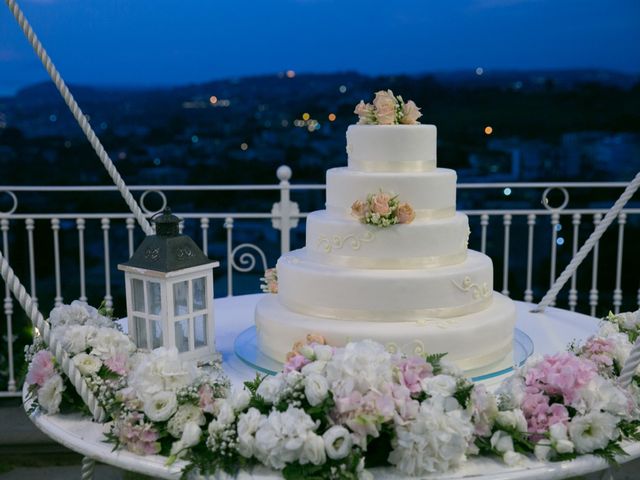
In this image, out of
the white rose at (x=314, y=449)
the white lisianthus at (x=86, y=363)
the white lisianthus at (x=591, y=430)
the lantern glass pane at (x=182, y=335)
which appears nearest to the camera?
the white rose at (x=314, y=449)

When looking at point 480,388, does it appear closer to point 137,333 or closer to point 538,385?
point 538,385

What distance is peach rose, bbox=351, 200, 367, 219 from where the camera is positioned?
113 inches

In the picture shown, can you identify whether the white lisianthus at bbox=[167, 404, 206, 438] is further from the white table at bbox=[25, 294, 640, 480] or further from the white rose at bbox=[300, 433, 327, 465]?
the white rose at bbox=[300, 433, 327, 465]

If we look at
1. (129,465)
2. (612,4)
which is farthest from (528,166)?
(129,465)

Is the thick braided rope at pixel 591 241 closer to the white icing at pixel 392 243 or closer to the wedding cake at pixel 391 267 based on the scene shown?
the wedding cake at pixel 391 267

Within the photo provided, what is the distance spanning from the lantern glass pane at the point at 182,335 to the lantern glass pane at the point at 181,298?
46 millimetres

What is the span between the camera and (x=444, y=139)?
27.7ft

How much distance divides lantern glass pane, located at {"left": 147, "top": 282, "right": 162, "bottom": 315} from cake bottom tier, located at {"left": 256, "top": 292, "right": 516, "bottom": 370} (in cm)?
48

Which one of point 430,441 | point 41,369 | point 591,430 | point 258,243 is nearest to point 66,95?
point 41,369

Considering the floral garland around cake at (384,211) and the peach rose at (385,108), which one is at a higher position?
the peach rose at (385,108)

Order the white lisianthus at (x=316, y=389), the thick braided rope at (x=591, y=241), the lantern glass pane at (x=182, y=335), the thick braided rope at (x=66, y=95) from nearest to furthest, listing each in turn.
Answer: the white lisianthus at (x=316, y=389), the lantern glass pane at (x=182, y=335), the thick braided rope at (x=66, y=95), the thick braided rope at (x=591, y=241)

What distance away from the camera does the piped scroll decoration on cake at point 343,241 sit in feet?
9.44

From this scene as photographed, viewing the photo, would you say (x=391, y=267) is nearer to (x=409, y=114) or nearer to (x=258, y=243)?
(x=409, y=114)

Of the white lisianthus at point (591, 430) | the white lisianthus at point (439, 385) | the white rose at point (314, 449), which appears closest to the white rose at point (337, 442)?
the white rose at point (314, 449)
